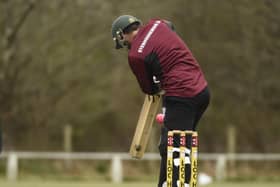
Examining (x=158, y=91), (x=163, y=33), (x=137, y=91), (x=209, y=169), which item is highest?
(x=163, y=33)

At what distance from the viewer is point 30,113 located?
27.9m

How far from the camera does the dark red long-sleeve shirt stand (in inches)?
299

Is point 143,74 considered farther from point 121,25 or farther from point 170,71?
point 121,25

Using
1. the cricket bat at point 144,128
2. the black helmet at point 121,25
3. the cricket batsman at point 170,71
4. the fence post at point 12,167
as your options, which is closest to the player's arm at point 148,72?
the cricket batsman at point 170,71

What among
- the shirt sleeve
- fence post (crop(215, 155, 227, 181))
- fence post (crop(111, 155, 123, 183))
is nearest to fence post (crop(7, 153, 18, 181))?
fence post (crop(111, 155, 123, 183))

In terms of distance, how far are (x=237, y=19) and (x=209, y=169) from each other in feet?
15.1

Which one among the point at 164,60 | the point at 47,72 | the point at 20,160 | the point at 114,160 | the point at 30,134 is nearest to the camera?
the point at 164,60

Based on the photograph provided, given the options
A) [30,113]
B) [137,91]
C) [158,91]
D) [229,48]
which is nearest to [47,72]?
[30,113]

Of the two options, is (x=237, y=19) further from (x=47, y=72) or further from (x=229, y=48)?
(x=47, y=72)

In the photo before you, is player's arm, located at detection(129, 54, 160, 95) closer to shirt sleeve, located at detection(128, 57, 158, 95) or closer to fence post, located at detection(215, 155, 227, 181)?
shirt sleeve, located at detection(128, 57, 158, 95)

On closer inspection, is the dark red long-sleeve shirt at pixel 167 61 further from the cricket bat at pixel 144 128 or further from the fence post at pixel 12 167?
the fence post at pixel 12 167

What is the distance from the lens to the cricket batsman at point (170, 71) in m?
7.59

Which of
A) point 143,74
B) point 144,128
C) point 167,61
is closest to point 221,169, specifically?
point 144,128

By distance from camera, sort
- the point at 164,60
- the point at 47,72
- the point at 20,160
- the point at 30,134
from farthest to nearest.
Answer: the point at 30,134, the point at 47,72, the point at 20,160, the point at 164,60
